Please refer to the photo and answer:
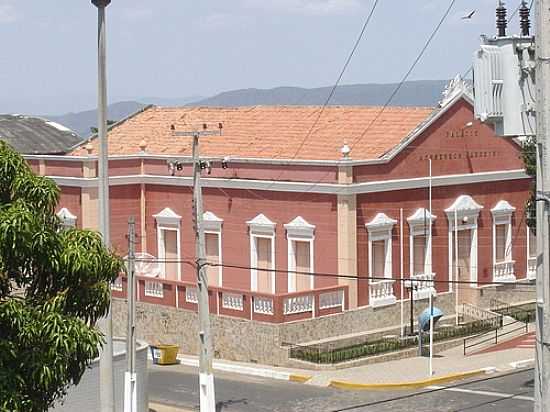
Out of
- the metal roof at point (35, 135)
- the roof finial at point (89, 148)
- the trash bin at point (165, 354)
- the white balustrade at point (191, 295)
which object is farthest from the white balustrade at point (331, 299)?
the metal roof at point (35, 135)

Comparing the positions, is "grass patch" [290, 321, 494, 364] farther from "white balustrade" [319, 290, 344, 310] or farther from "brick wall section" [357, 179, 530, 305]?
"brick wall section" [357, 179, 530, 305]

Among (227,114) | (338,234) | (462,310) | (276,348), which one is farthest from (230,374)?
(227,114)

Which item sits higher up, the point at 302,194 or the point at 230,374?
the point at 302,194

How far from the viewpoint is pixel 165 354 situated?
3697 centimetres

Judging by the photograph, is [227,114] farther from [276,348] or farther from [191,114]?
[276,348]

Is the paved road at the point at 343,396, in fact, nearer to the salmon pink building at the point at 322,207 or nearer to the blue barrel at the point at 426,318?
the blue barrel at the point at 426,318

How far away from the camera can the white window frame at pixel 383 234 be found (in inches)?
1497

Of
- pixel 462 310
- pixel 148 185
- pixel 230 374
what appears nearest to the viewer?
pixel 230 374

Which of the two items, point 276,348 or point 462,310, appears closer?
point 276,348

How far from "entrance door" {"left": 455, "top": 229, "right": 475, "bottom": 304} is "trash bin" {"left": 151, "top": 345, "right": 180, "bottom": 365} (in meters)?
9.54

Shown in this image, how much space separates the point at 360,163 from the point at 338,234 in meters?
2.15

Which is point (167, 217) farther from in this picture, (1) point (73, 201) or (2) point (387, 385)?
(2) point (387, 385)

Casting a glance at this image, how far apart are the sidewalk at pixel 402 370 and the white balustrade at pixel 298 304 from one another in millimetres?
1703

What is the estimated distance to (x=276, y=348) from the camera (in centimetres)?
3503
